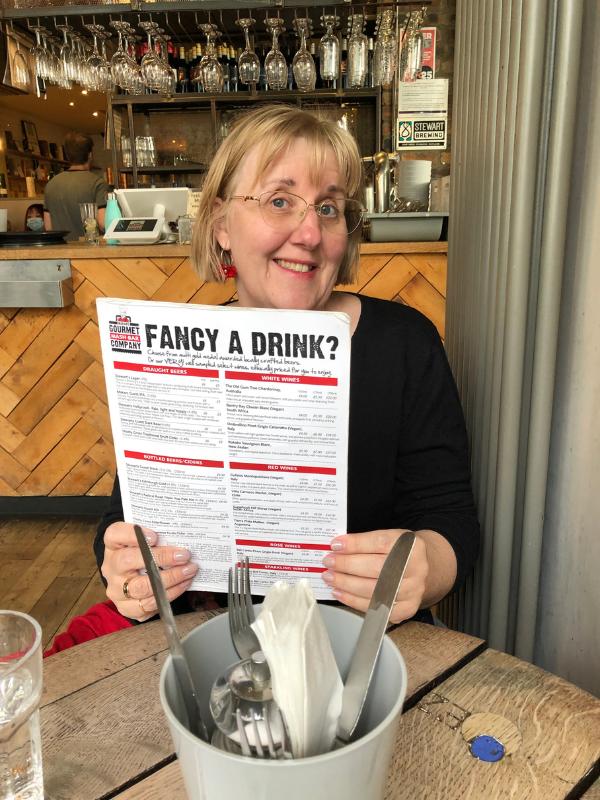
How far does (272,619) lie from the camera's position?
0.40 m

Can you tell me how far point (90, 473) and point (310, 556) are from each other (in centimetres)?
251

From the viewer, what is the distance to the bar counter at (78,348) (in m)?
Result: 2.72

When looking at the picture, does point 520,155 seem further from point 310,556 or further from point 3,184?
point 3,184

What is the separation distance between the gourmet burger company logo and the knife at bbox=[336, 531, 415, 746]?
355 mm

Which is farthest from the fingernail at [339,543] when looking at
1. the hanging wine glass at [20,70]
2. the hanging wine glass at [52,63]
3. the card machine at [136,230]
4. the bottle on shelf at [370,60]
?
the bottle on shelf at [370,60]

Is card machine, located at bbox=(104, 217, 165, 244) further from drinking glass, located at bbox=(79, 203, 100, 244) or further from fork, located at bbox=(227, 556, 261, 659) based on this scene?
fork, located at bbox=(227, 556, 261, 659)

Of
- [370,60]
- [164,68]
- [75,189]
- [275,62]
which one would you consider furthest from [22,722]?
[370,60]

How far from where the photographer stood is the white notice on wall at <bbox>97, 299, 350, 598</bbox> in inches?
25.5

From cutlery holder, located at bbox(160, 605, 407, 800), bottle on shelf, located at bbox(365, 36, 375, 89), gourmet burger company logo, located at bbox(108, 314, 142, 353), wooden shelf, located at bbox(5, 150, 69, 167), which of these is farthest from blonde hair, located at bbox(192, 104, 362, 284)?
wooden shelf, located at bbox(5, 150, 69, 167)

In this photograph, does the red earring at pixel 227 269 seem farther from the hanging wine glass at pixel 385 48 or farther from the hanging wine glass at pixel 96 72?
the hanging wine glass at pixel 96 72

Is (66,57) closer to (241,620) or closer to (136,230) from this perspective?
(136,230)

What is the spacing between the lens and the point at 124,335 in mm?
680

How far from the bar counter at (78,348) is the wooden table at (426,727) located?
2125mm

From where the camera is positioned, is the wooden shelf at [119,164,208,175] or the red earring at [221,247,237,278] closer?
the red earring at [221,247,237,278]
